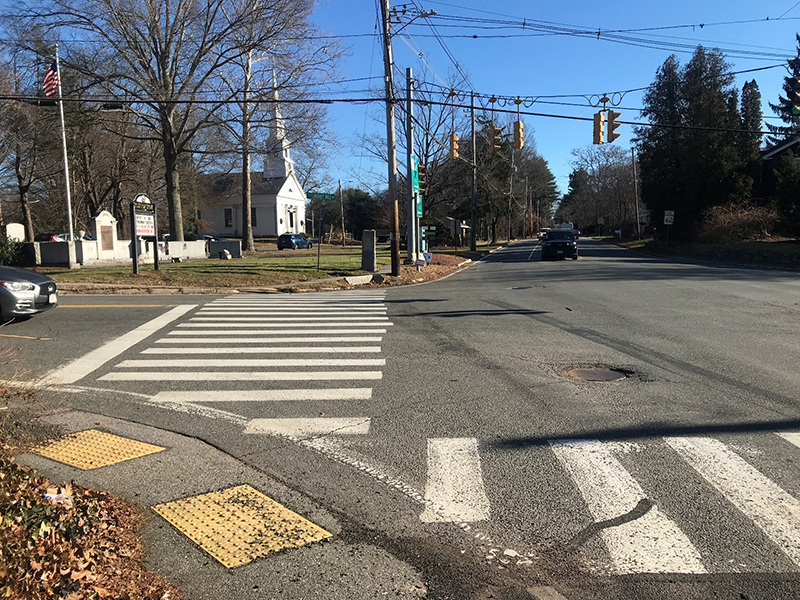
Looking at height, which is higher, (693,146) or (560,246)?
(693,146)

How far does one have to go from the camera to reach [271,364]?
28.9 feet

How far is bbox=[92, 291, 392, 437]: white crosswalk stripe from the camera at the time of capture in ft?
22.1

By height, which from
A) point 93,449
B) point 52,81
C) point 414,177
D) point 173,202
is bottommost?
point 93,449

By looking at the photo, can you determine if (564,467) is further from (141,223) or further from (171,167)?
(171,167)

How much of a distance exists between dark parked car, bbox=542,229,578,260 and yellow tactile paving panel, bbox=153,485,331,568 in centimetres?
3192

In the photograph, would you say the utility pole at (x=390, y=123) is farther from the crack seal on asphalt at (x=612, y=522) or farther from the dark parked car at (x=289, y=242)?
the dark parked car at (x=289, y=242)

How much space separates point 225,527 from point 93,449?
2142 mm

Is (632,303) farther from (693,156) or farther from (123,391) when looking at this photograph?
(693,156)

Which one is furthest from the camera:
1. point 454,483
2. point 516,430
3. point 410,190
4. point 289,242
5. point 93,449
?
point 289,242

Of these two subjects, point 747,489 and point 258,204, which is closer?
point 747,489

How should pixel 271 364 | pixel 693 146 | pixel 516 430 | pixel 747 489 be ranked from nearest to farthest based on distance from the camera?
pixel 747 489, pixel 516 430, pixel 271 364, pixel 693 146

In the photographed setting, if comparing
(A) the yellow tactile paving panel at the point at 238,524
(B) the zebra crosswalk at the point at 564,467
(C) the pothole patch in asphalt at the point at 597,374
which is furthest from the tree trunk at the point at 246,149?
(A) the yellow tactile paving panel at the point at 238,524

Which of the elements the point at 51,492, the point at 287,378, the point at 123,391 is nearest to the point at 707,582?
the point at 51,492

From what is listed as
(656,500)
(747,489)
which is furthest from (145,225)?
(747,489)
